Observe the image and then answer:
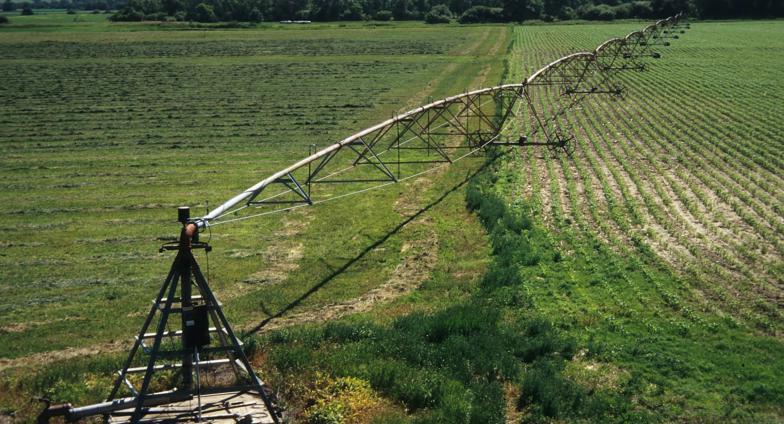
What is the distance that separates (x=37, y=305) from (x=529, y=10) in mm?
136224

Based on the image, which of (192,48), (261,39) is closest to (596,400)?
(192,48)

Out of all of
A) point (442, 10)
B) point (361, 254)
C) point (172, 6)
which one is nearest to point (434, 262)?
point (361, 254)

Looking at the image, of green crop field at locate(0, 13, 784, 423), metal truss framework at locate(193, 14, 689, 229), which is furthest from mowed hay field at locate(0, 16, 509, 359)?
metal truss framework at locate(193, 14, 689, 229)

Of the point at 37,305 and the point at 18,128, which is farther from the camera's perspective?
the point at 18,128

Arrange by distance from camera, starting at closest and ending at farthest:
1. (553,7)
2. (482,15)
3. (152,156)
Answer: (152,156) → (482,15) → (553,7)

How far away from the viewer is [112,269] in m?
24.5

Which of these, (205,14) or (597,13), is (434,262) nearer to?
(597,13)

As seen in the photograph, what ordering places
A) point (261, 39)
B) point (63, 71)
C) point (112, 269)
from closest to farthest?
1. point (112, 269)
2. point (63, 71)
3. point (261, 39)

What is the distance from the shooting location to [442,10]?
6132 inches

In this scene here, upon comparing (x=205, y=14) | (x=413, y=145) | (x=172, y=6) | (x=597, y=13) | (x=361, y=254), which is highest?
(x=172, y=6)

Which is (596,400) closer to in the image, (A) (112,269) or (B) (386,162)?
(A) (112,269)

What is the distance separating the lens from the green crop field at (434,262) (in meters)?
16.6

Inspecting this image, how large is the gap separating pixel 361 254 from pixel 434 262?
7.82 feet

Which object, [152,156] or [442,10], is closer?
[152,156]
